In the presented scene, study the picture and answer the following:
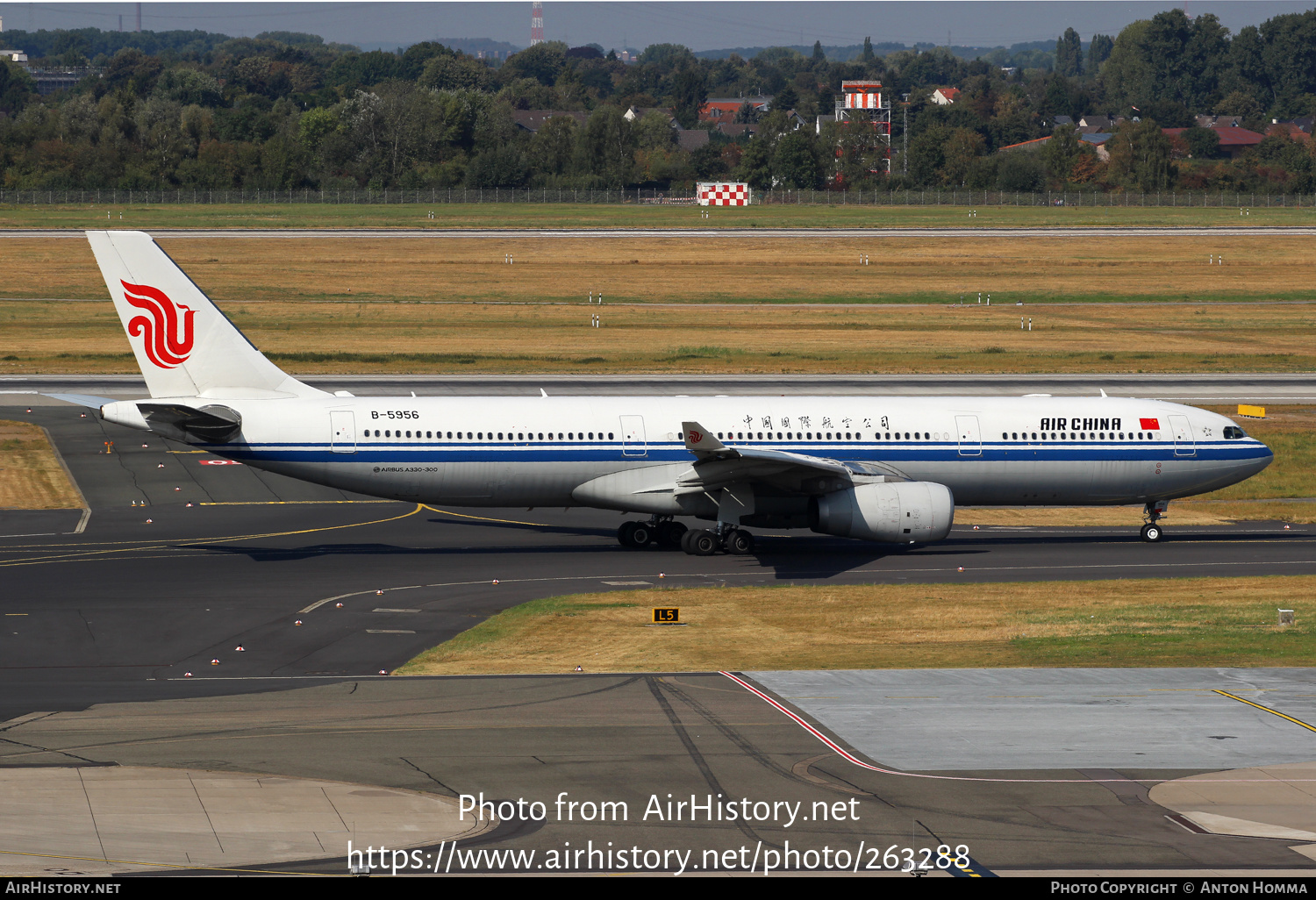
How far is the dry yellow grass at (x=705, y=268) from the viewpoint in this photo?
108250 mm

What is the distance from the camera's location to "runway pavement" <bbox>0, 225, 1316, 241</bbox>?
134375mm

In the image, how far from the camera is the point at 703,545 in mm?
42469

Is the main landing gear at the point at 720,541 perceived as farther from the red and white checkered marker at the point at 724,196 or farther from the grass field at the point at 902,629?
the red and white checkered marker at the point at 724,196

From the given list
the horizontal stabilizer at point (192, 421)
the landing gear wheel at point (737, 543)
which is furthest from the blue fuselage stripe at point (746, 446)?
the landing gear wheel at point (737, 543)

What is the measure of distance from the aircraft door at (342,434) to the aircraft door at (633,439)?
7.98 metres

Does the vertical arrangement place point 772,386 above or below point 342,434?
below

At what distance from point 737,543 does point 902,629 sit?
936 centimetres

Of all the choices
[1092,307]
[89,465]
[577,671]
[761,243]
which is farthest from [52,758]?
[761,243]

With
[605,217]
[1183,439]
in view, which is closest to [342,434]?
[1183,439]

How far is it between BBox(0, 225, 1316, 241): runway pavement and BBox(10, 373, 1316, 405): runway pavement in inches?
2542

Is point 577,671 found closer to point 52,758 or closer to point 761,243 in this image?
point 52,758

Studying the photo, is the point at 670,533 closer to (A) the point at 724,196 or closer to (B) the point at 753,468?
(B) the point at 753,468

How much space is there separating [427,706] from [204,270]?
94593 millimetres

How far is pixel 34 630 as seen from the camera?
32.0m
